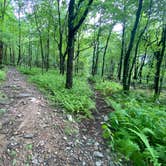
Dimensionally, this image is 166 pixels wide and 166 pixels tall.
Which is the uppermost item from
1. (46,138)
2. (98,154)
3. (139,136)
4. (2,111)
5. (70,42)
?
(70,42)

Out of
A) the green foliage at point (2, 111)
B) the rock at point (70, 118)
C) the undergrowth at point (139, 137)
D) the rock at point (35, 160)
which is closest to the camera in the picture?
the rock at point (35, 160)

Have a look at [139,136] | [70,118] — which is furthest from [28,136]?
[139,136]

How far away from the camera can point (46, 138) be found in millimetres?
4016

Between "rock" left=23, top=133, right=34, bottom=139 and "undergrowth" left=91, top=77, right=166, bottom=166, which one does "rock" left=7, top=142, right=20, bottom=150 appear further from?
"undergrowth" left=91, top=77, right=166, bottom=166

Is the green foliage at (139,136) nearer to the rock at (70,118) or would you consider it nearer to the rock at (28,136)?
the rock at (70,118)

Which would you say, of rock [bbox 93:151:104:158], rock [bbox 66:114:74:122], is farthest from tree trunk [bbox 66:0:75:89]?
rock [bbox 93:151:104:158]

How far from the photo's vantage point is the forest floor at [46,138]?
3.46 meters

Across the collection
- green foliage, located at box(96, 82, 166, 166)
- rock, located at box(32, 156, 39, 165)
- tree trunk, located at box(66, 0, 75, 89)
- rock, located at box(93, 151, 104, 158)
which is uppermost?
tree trunk, located at box(66, 0, 75, 89)

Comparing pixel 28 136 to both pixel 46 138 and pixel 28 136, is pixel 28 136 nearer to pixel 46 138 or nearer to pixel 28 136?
pixel 28 136

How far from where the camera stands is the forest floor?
11.3 ft

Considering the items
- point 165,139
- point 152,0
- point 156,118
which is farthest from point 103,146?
point 152,0

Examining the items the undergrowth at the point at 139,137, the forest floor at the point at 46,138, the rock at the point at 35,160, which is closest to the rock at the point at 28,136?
the forest floor at the point at 46,138

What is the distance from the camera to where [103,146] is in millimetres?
4215

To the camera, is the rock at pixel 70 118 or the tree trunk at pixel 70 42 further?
the tree trunk at pixel 70 42
